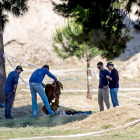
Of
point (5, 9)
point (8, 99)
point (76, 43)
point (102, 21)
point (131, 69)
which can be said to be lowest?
point (131, 69)

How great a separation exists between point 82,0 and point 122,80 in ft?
52.5

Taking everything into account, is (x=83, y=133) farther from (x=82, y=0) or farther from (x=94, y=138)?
(x=82, y=0)

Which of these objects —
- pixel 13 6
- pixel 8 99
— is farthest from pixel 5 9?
pixel 8 99

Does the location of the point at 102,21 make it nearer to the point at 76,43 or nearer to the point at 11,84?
the point at 11,84

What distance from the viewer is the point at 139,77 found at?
94.1 feet

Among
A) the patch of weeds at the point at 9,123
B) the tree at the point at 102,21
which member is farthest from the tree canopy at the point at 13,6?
the patch of weeds at the point at 9,123

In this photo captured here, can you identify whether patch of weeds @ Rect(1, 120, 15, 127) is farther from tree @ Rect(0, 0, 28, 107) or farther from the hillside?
the hillside

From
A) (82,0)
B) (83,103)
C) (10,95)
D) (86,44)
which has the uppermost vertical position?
(82,0)

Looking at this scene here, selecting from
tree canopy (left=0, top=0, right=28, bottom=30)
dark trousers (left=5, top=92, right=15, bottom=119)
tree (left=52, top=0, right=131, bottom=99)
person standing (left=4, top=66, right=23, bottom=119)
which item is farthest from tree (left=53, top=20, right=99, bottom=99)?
dark trousers (left=5, top=92, right=15, bottom=119)

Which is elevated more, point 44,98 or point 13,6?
point 13,6

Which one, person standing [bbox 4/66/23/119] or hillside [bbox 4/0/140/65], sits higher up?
hillside [bbox 4/0/140/65]

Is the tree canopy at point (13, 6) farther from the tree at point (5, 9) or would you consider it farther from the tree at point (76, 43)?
the tree at point (76, 43)

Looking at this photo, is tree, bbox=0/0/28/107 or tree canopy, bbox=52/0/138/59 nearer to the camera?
tree canopy, bbox=52/0/138/59

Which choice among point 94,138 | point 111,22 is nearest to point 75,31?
point 111,22
